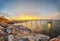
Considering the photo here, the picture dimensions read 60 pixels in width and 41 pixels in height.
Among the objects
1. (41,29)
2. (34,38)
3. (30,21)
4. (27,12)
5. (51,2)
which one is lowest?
(34,38)

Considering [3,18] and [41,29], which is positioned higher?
[3,18]

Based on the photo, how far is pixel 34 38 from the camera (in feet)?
6.48

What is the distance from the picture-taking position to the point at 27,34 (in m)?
1.99

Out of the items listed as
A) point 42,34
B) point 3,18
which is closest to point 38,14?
point 42,34

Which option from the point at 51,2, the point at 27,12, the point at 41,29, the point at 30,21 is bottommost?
the point at 41,29

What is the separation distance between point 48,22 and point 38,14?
0.63 feet

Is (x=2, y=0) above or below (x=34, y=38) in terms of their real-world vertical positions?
above

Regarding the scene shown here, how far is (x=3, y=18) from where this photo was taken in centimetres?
201

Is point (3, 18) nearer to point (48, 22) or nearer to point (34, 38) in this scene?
point (34, 38)

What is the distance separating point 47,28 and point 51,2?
1.31 ft

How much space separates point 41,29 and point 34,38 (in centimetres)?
17

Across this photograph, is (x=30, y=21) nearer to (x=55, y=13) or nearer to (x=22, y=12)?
(x=22, y=12)

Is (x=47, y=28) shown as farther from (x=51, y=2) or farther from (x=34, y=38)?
(x=51, y=2)

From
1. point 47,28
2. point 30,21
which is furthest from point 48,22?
point 30,21
